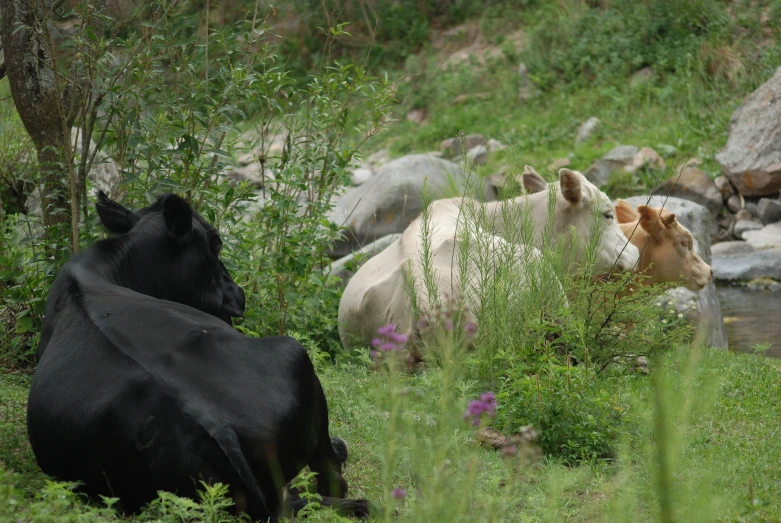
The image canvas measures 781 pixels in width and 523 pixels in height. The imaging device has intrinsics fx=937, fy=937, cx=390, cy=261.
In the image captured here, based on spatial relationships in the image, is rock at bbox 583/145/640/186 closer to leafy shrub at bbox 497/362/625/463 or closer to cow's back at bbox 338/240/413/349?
cow's back at bbox 338/240/413/349

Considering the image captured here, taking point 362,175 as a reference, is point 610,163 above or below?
below

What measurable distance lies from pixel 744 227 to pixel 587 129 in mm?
4083

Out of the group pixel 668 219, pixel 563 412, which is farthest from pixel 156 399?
pixel 668 219

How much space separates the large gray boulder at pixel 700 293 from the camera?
8547mm

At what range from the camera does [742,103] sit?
15.8 m

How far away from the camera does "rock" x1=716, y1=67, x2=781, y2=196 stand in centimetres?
1444

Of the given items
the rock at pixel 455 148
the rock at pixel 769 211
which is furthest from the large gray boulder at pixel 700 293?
the rock at pixel 455 148

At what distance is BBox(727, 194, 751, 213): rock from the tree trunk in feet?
37.8

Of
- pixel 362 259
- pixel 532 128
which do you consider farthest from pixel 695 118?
pixel 362 259

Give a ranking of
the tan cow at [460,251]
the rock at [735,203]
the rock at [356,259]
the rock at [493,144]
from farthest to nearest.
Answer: the rock at [493,144] < the rock at [735,203] < the rock at [356,259] < the tan cow at [460,251]

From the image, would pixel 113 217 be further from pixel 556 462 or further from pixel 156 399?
pixel 556 462

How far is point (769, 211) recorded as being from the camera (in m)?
14.2

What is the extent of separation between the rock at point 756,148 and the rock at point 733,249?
57.7 inches

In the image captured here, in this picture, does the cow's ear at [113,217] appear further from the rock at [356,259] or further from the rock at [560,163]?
the rock at [560,163]
